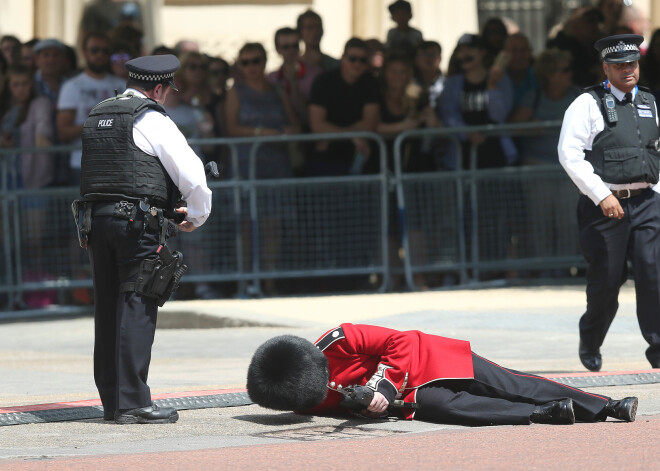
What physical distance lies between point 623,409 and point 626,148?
2.59m

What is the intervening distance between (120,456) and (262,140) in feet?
25.6

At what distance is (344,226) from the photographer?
1412cm

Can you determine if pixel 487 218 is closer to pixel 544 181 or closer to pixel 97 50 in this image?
pixel 544 181

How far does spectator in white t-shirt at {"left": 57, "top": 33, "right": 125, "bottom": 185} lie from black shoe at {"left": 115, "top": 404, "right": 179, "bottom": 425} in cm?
681

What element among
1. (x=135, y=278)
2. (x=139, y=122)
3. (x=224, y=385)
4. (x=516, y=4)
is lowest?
(x=224, y=385)

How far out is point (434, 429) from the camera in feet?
23.0

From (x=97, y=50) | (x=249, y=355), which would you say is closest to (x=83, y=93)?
(x=97, y=50)

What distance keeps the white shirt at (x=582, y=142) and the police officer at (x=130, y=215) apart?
8.76 feet

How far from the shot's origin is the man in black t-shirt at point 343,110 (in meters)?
14.1

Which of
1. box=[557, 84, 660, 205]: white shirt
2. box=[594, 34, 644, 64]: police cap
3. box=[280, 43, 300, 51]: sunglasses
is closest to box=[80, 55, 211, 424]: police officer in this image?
box=[557, 84, 660, 205]: white shirt

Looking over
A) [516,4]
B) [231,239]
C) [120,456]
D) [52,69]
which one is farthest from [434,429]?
[516,4]

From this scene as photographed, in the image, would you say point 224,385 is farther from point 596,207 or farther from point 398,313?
point 398,313

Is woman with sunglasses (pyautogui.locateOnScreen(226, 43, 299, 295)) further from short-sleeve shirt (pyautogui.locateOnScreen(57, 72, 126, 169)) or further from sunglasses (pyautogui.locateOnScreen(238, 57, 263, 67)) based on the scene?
short-sleeve shirt (pyautogui.locateOnScreen(57, 72, 126, 169))

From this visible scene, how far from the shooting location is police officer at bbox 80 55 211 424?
737cm
